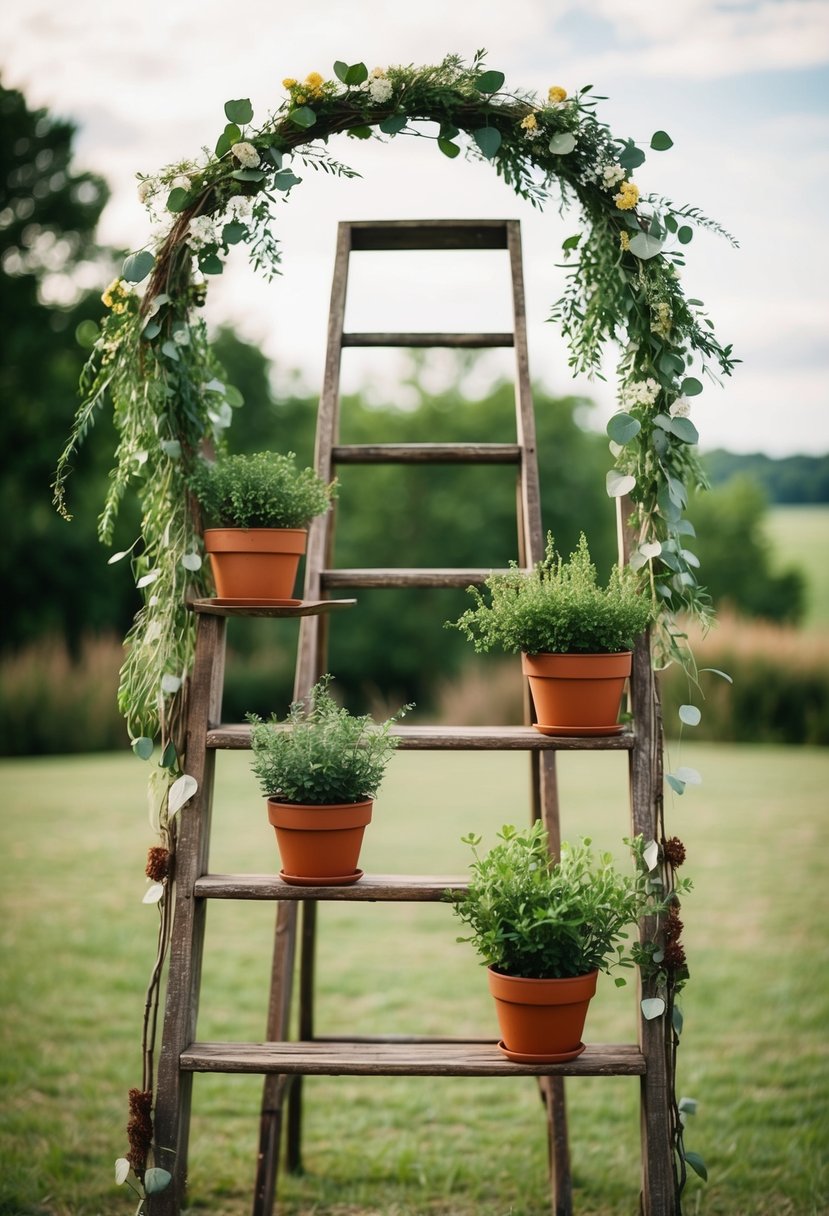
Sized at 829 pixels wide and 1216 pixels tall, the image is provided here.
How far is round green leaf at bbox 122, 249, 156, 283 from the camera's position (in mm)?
2045

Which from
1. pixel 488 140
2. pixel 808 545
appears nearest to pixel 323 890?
pixel 488 140

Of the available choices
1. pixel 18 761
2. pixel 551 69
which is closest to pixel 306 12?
pixel 551 69

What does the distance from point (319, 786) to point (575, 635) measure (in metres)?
0.54

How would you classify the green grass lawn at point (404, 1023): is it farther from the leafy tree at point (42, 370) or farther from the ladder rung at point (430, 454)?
the leafy tree at point (42, 370)

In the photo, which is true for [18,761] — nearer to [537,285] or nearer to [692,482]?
[537,285]

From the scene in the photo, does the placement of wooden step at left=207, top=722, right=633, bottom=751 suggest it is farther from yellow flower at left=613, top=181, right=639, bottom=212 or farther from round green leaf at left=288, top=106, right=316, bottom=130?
round green leaf at left=288, top=106, right=316, bottom=130

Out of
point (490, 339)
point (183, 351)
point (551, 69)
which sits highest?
point (551, 69)

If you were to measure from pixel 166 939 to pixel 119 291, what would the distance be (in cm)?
128

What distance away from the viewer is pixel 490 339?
2.56 m

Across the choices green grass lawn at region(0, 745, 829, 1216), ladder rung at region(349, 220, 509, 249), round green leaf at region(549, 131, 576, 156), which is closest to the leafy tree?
green grass lawn at region(0, 745, 829, 1216)

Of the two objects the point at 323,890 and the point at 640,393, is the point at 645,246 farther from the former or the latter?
the point at 323,890

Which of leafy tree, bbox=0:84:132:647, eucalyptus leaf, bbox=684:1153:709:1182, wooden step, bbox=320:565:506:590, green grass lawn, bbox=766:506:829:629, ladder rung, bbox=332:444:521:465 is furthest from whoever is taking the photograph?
green grass lawn, bbox=766:506:829:629

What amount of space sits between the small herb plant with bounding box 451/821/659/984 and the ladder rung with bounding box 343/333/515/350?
1211mm

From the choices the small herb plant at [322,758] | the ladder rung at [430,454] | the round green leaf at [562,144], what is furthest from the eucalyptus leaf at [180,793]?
the round green leaf at [562,144]
